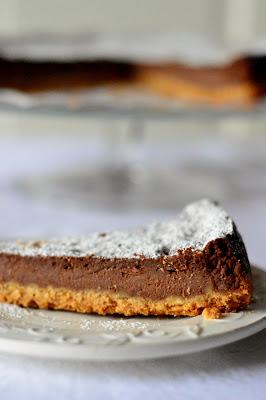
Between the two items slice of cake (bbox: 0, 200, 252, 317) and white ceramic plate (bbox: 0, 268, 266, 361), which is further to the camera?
slice of cake (bbox: 0, 200, 252, 317)

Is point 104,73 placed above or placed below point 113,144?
above

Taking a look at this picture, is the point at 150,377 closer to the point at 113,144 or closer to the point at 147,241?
the point at 147,241

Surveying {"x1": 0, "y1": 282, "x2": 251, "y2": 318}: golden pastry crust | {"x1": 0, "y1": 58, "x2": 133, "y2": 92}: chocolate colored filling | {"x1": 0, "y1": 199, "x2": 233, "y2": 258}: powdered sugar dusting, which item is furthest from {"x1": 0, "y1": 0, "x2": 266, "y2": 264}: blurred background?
{"x1": 0, "y1": 282, "x2": 251, "y2": 318}: golden pastry crust

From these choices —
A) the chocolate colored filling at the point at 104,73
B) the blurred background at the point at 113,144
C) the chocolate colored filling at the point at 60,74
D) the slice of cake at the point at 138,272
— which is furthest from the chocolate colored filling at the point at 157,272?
the chocolate colored filling at the point at 60,74

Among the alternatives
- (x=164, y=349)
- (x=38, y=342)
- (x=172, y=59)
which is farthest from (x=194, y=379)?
(x=172, y=59)

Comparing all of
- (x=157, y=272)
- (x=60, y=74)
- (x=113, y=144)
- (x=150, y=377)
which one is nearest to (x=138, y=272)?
(x=157, y=272)

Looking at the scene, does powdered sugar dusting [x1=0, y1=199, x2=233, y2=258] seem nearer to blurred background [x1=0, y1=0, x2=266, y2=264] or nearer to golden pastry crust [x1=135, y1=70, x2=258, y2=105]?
blurred background [x1=0, y1=0, x2=266, y2=264]

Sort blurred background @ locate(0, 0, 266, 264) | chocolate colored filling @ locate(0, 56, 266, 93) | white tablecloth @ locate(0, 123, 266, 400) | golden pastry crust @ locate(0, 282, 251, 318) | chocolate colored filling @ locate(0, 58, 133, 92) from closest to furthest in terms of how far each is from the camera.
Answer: white tablecloth @ locate(0, 123, 266, 400)
golden pastry crust @ locate(0, 282, 251, 318)
blurred background @ locate(0, 0, 266, 264)
chocolate colored filling @ locate(0, 56, 266, 93)
chocolate colored filling @ locate(0, 58, 133, 92)
